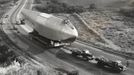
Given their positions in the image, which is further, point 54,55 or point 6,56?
point 54,55

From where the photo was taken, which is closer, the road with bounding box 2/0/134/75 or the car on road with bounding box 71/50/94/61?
the road with bounding box 2/0/134/75

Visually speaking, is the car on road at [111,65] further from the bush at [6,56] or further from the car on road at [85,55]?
the bush at [6,56]

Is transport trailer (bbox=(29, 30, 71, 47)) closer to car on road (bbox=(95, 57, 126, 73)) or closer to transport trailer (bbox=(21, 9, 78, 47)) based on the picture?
transport trailer (bbox=(21, 9, 78, 47))

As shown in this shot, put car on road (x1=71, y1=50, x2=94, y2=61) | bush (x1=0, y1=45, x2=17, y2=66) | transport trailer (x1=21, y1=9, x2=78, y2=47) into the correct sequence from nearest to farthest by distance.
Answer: bush (x1=0, y1=45, x2=17, y2=66), car on road (x1=71, y1=50, x2=94, y2=61), transport trailer (x1=21, y1=9, x2=78, y2=47)

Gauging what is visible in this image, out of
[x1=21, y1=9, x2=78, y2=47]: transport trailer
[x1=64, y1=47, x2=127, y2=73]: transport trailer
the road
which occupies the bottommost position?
the road

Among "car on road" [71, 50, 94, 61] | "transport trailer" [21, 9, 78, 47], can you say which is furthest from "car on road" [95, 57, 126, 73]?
"transport trailer" [21, 9, 78, 47]

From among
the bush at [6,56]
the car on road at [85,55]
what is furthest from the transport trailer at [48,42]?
the bush at [6,56]

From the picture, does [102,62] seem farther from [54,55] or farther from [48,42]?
[48,42]

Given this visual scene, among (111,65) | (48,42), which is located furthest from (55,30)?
(111,65)

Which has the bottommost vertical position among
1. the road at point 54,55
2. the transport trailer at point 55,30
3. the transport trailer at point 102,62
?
the road at point 54,55

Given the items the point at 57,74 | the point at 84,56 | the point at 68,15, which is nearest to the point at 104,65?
the point at 84,56
